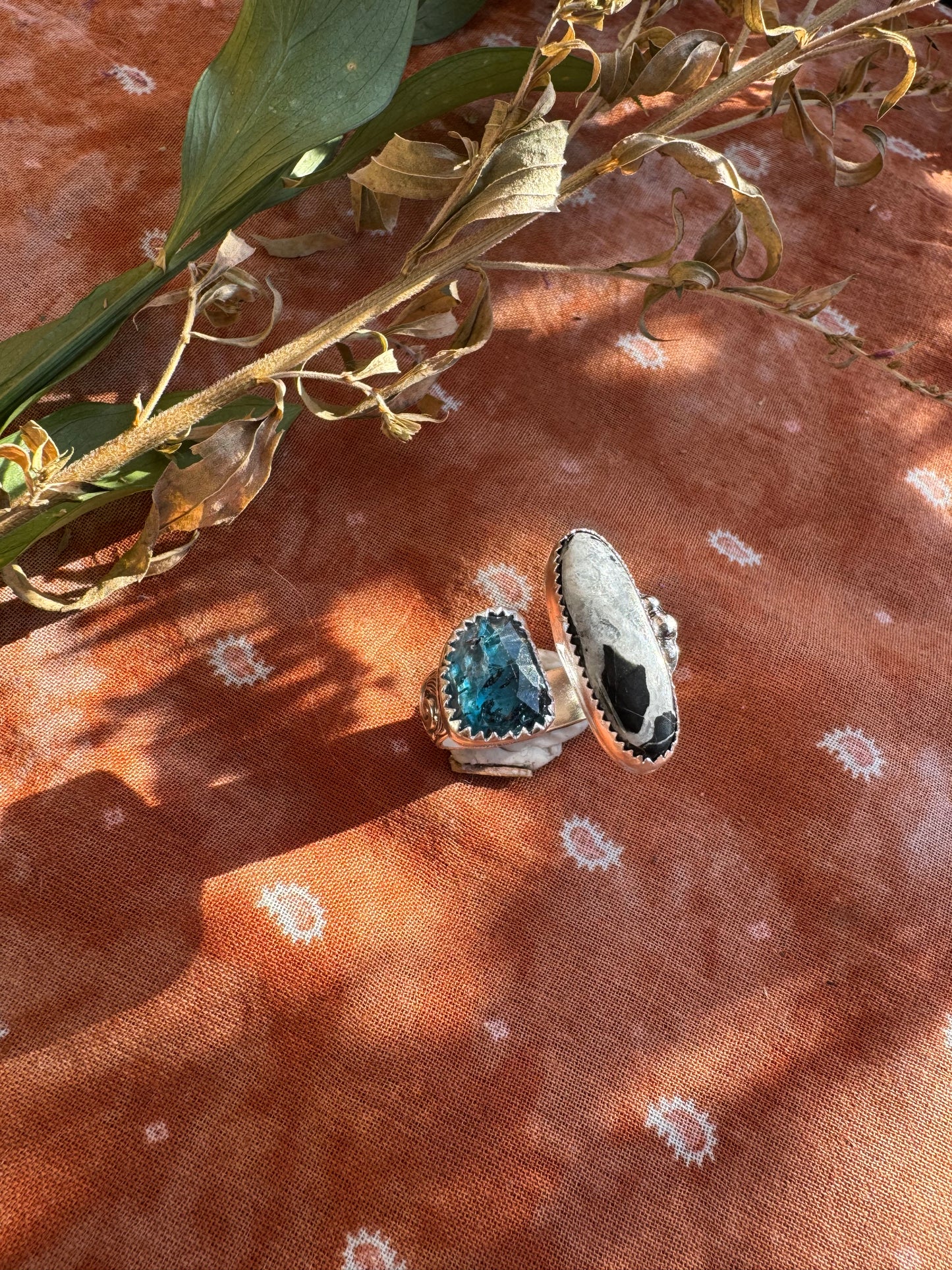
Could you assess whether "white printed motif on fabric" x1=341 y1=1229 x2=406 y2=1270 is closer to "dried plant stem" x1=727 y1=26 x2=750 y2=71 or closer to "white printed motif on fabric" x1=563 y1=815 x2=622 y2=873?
"white printed motif on fabric" x1=563 y1=815 x2=622 y2=873

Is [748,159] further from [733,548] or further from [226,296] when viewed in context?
[226,296]

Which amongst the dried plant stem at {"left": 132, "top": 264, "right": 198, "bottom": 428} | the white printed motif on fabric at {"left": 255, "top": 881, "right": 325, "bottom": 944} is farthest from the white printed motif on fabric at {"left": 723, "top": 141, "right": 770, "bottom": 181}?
the white printed motif on fabric at {"left": 255, "top": 881, "right": 325, "bottom": 944}

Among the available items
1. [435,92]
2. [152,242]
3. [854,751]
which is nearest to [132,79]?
[152,242]

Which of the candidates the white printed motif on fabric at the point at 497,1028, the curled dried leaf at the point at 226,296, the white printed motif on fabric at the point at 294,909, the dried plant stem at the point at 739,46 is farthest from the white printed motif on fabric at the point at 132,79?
the white printed motif on fabric at the point at 497,1028

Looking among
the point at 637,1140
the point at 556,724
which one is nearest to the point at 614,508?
the point at 556,724

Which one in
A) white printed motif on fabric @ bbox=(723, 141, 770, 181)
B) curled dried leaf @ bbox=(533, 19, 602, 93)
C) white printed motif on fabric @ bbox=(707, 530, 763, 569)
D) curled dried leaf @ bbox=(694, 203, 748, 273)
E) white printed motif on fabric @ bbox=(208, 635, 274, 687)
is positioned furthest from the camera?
white printed motif on fabric @ bbox=(723, 141, 770, 181)
